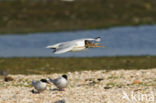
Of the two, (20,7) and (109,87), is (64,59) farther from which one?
(20,7)

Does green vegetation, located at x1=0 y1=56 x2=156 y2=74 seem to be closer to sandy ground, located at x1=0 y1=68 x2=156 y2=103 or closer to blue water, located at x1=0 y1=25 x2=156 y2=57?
blue water, located at x1=0 y1=25 x2=156 y2=57

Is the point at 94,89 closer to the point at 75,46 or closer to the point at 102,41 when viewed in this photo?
the point at 75,46

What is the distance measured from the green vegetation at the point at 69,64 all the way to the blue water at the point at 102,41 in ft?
9.30

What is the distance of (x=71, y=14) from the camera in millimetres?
62531

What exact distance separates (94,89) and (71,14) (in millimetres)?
42457

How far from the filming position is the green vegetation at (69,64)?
28858 mm

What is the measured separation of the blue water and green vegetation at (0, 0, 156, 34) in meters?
3.57

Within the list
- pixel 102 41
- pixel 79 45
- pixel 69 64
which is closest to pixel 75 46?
pixel 79 45

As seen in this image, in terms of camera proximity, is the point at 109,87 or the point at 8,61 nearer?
the point at 109,87

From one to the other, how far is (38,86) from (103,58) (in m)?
15.0

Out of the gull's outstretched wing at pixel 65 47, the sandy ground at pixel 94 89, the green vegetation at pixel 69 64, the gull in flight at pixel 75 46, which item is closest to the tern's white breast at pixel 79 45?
the gull in flight at pixel 75 46

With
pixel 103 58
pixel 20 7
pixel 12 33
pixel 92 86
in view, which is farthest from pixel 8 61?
pixel 20 7

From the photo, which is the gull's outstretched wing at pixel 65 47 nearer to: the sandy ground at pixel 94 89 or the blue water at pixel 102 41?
the sandy ground at pixel 94 89

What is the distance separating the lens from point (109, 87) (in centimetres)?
2091
